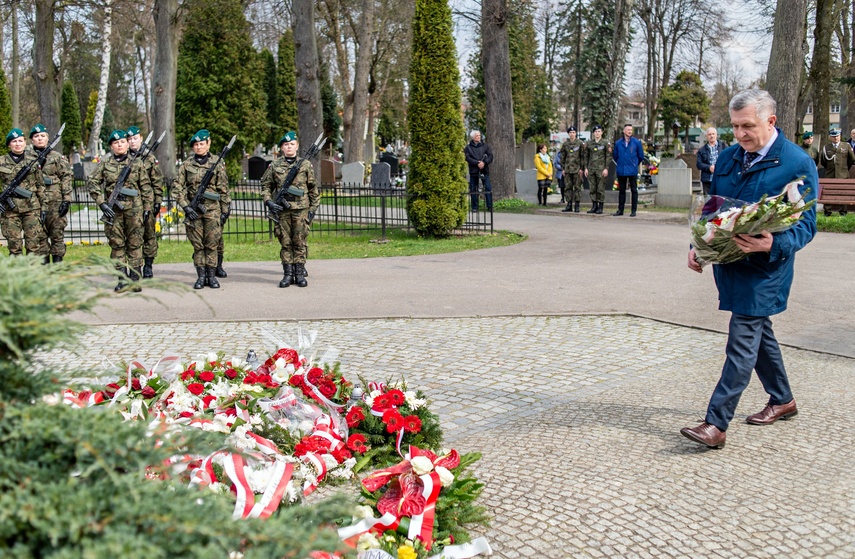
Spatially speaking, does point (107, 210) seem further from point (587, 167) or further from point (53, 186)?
point (587, 167)

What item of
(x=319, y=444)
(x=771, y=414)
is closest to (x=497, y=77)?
(x=771, y=414)

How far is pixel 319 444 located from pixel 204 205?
289 inches

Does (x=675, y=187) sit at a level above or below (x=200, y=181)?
above

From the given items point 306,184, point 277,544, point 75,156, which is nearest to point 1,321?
point 277,544

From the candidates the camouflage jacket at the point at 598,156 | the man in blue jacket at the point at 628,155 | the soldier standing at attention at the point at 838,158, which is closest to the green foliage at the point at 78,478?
the man in blue jacket at the point at 628,155

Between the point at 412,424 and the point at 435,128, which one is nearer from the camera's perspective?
the point at 412,424

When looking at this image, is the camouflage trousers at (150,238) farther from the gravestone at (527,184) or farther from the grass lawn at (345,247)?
the gravestone at (527,184)

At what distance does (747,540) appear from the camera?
12.6 ft

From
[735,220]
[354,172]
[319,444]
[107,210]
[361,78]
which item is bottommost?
[319,444]

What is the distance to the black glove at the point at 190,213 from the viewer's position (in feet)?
36.8

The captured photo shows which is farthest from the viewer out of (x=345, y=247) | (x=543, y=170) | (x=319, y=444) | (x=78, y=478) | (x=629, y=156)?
(x=543, y=170)

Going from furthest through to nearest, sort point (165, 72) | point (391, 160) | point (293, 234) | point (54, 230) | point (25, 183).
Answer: point (391, 160) < point (165, 72) < point (54, 230) < point (25, 183) < point (293, 234)

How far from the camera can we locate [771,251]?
4875mm

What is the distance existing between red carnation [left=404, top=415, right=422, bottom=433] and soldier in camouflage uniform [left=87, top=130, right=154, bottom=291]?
723 cm
